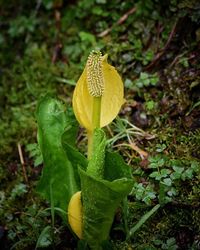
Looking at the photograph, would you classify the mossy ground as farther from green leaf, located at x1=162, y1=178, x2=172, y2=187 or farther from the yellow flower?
the yellow flower

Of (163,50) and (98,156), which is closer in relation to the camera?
(98,156)

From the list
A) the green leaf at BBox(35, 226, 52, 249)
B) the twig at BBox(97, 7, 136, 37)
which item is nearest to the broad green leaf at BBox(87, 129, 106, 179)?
the green leaf at BBox(35, 226, 52, 249)

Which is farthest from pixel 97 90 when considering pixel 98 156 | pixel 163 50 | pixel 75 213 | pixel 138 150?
pixel 163 50

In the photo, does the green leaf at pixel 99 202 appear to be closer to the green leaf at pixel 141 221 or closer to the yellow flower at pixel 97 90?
the green leaf at pixel 141 221

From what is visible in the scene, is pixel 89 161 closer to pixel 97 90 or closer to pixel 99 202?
pixel 99 202

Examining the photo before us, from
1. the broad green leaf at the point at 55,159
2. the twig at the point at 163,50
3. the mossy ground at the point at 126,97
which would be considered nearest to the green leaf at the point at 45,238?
the mossy ground at the point at 126,97

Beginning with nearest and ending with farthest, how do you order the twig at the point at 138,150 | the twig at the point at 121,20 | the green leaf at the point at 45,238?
the green leaf at the point at 45,238 < the twig at the point at 138,150 < the twig at the point at 121,20

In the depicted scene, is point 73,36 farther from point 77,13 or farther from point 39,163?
point 39,163
